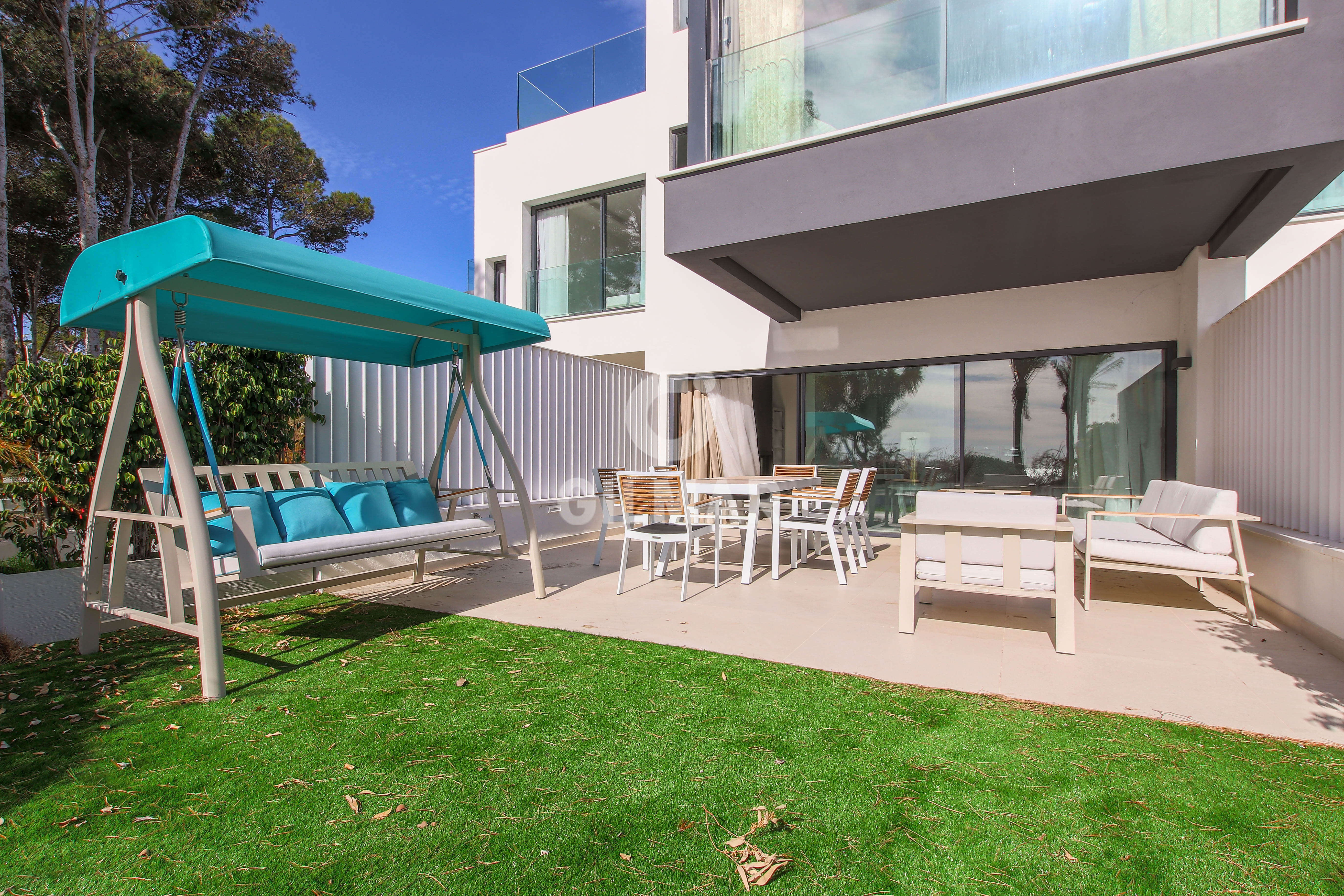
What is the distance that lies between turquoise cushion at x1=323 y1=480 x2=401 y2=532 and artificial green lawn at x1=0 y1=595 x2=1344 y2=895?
1.28 metres

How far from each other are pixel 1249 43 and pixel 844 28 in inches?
103

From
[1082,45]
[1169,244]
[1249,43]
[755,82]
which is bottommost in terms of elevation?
[1169,244]

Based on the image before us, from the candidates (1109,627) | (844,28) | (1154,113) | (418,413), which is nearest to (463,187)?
(418,413)

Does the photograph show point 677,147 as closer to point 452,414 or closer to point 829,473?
point 829,473

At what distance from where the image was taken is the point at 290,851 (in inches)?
65.6

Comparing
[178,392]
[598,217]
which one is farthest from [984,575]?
[598,217]

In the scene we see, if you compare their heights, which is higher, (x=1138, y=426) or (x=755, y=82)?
(x=755, y=82)

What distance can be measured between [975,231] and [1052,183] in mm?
Result: 1036

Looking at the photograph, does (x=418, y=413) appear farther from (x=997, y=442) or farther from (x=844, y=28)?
(x=997, y=442)

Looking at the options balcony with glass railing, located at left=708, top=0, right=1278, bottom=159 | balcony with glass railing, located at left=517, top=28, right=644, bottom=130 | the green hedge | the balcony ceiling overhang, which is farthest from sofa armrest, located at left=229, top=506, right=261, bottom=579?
balcony with glass railing, located at left=517, top=28, right=644, bottom=130

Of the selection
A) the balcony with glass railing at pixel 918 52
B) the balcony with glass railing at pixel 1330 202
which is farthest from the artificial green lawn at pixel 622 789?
the balcony with glass railing at pixel 1330 202

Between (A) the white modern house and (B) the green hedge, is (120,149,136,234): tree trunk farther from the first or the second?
(B) the green hedge

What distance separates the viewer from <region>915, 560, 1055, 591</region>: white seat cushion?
3.48 m

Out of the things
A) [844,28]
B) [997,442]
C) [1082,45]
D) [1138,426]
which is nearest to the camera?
[1082,45]
